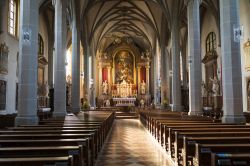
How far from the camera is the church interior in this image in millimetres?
5555

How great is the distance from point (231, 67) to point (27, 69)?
303 inches

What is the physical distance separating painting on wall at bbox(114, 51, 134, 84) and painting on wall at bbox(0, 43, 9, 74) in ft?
90.6

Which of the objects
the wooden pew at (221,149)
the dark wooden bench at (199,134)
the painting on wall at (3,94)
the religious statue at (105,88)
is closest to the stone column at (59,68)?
the painting on wall at (3,94)

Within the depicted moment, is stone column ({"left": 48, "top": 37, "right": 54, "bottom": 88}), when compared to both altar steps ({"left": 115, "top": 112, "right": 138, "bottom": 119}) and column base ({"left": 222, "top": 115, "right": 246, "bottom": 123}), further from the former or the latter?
column base ({"left": 222, "top": 115, "right": 246, "bottom": 123})

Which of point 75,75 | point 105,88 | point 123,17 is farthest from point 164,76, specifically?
point 105,88

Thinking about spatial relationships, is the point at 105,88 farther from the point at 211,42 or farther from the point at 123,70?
the point at 211,42

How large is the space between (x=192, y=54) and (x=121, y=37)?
29828mm

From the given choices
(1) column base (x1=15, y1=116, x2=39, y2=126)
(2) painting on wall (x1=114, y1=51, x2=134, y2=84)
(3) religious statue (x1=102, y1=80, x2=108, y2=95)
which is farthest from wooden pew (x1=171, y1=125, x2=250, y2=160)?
(2) painting on wall (x1=114, y1=51, x2=134, y2=84)

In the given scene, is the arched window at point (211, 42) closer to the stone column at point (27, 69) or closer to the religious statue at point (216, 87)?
the religious statue at point (216, 87)

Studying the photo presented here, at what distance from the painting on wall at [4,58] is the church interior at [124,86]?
7cm

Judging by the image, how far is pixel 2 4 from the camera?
18297 mm

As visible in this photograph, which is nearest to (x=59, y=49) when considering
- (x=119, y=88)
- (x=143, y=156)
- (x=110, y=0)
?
(x=143, y=156)

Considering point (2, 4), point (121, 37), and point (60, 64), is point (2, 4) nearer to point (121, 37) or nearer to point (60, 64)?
point (60, 64)

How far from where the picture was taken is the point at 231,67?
10555 millimetres
